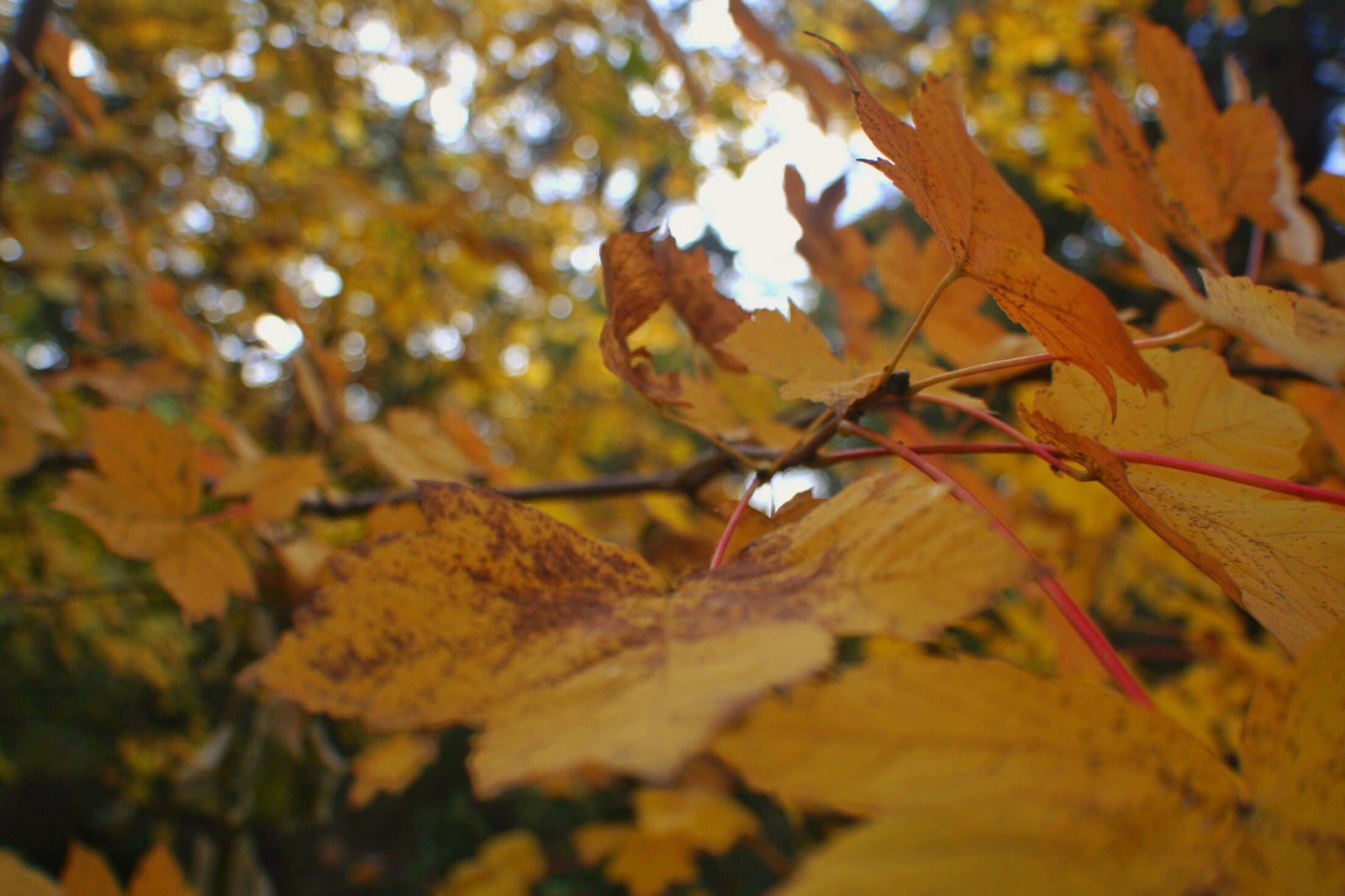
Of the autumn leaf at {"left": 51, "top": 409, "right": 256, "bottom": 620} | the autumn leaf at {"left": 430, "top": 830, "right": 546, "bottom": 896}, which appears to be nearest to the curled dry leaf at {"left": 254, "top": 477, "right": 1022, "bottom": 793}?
the autumn leaf at {"left": 51, "top": 409, "right": 256, "bottom": 620}

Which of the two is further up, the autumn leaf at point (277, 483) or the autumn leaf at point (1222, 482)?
the autumn leaf at point (1222, 482)

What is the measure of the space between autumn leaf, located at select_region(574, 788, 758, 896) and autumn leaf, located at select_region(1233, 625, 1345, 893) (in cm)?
101

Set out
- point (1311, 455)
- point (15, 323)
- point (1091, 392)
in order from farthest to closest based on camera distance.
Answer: point (15, 323) → point (1311, 455) → point (1091, 392)

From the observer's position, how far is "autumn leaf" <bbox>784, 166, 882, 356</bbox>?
22.9 inches

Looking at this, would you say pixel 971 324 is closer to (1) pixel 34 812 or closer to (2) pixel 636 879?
(2) pixel 636 879

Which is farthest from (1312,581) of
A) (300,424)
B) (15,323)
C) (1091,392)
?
(15,323)

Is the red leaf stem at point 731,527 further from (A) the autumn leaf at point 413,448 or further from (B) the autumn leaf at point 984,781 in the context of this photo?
(A) the autumn leaf at point 413,448

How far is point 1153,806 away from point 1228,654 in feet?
3.88

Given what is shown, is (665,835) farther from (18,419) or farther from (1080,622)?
(1080,622)

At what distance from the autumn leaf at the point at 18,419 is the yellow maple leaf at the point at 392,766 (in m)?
0.48

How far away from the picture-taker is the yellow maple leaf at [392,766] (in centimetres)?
85

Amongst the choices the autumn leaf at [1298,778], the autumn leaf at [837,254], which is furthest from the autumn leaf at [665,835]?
the autumn leaf at [1298,778]

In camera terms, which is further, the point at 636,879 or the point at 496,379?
the point at 496,379

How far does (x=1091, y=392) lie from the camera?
30 centimetres
